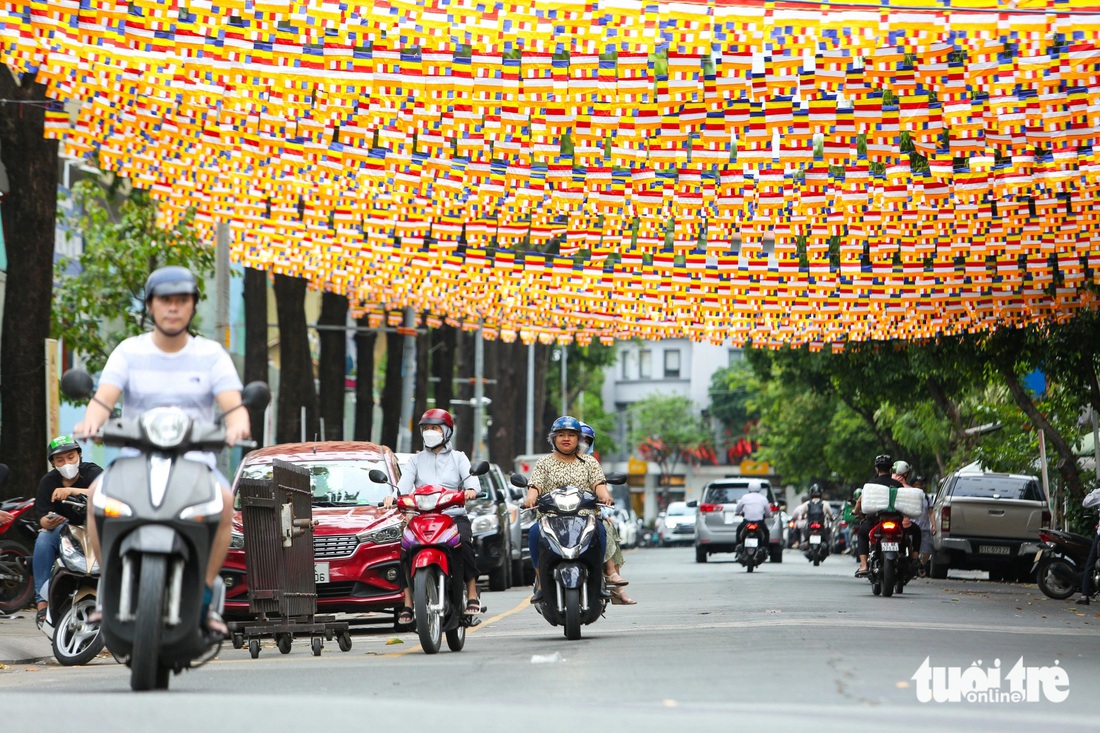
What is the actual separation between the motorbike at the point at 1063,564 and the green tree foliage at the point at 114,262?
1421 cm

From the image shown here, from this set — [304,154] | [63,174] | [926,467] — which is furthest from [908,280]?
[926,467]

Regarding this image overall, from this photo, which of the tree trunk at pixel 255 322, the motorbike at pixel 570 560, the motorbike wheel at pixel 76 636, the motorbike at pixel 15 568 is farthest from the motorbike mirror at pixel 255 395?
the tree trunk at pixel 255 322

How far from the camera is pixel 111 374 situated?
8594 millimetres

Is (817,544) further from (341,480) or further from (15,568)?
(15,568)

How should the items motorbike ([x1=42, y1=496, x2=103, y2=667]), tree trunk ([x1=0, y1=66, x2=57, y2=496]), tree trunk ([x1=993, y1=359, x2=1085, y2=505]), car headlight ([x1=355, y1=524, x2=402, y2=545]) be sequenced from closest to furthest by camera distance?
motorbike ([x1=42, y1=496, x2=103, y2=667]) < car headlight ([x1=355, y1=524, x2=402, y2=545]) < tree trunk ([x1=0, y1=66, x2=57, y2=496]) < tree trunk ([x1=993, y1=359, x2=1085, y2=505])

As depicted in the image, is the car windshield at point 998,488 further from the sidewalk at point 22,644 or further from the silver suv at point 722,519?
the sidewalk at point 22,644

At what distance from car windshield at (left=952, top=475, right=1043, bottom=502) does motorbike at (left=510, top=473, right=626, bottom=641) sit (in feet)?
52.4

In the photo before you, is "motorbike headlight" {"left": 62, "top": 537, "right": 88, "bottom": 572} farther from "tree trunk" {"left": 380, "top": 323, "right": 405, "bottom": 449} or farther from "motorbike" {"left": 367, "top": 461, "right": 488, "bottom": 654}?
"tree trunk" {"left": 380, "top": 323, "right": 405, "bottom": 449}

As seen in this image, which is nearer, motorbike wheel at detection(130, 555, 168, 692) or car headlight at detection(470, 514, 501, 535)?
motorbike wheel at detection(130, 555, 168, 692)

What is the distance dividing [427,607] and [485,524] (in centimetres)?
1116

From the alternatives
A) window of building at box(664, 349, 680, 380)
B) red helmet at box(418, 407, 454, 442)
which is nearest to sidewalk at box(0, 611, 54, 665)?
red helmet at box(418, 407, 454, 442)

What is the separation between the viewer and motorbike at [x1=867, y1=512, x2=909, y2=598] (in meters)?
21.1

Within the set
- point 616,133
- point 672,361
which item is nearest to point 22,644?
point 616,133

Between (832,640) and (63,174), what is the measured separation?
32.2 meters
